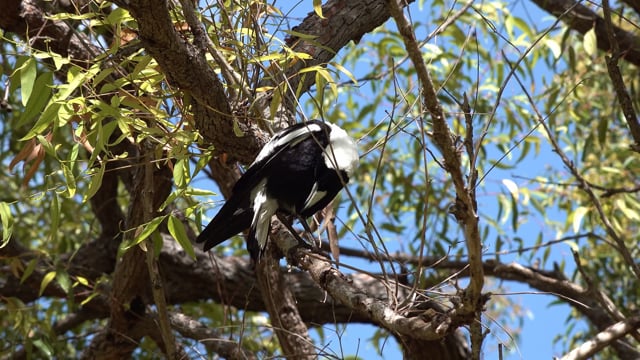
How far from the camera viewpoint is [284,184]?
2.39 metres

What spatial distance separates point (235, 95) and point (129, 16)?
16.8 inches

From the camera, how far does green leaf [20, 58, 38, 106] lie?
1.80m

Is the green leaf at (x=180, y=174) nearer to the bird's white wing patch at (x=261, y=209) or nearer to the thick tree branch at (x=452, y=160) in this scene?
the bird's white wing patch at (x=261, y=209)

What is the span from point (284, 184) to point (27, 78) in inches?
32.5

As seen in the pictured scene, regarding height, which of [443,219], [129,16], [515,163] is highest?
[515,163]

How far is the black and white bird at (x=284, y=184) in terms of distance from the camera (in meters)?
2.33

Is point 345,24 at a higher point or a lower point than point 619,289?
higher

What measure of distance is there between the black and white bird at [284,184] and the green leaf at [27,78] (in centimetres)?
66

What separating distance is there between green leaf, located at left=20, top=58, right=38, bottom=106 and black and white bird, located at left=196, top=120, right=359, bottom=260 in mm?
659

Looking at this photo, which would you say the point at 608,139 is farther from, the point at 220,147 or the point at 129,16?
the point at 129,16

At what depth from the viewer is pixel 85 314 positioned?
137 inches

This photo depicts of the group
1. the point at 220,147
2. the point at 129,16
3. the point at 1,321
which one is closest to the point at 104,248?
the point at 1,321

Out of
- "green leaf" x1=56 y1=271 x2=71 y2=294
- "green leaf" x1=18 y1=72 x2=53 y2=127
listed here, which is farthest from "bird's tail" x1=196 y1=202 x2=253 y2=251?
"green leaf" x1=56 y1=271 x2=71 y2=294

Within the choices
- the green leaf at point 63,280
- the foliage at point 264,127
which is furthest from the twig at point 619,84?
the green leaf at point 63,280
